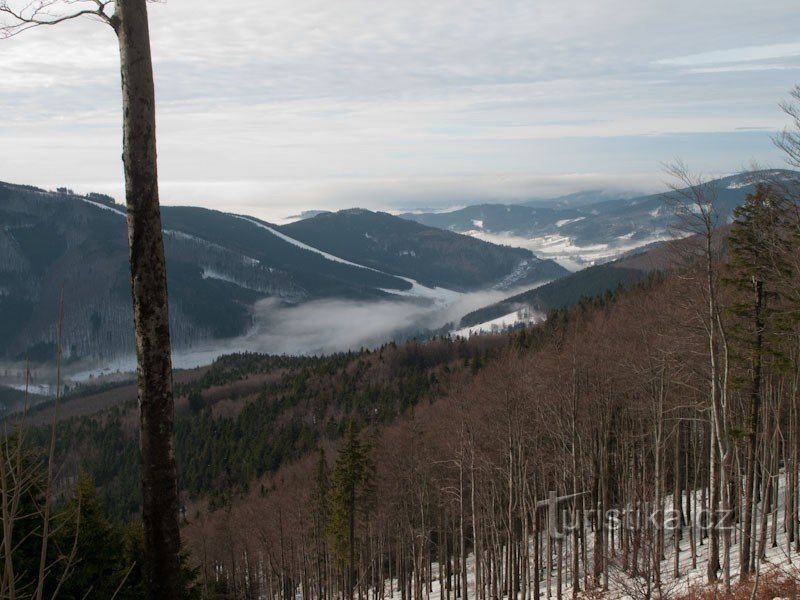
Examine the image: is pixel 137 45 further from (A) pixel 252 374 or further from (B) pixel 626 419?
(A) pixel 252 374

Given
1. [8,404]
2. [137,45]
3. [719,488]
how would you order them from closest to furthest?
1. [137,45]
2. [719,488]
3. [8,404]

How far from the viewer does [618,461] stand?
1356 inches

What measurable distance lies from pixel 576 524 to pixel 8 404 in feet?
729

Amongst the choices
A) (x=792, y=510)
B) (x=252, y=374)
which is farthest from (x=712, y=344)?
(x=252, y=374)

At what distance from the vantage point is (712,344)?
14.3 metres

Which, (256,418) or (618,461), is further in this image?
(256,418)

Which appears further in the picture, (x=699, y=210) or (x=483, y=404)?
Answer: (x=483, y=404)

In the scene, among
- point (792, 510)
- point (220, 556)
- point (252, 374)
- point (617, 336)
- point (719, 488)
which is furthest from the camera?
point (252, 374)

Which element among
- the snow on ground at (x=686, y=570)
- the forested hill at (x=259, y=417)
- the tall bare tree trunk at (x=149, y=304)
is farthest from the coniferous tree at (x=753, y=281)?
the forested hill at (x=259, y=417)

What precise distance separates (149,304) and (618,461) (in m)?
33.0

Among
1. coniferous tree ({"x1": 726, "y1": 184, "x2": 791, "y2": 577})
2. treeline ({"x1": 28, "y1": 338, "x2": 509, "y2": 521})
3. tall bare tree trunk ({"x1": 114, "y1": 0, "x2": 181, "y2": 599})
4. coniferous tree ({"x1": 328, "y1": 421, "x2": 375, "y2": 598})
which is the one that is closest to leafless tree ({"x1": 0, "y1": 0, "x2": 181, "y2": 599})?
tall bare tree trunk ({"x1": 114, "y1": 0, "x2": 181, "y2": 599})

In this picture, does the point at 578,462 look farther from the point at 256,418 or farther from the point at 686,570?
the point at 256,418

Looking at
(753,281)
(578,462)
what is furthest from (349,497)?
(753,281)

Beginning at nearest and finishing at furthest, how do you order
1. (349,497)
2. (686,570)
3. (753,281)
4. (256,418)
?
1. (753,281)
2. (686,570)
3. (349,497)
4. (256,418)
